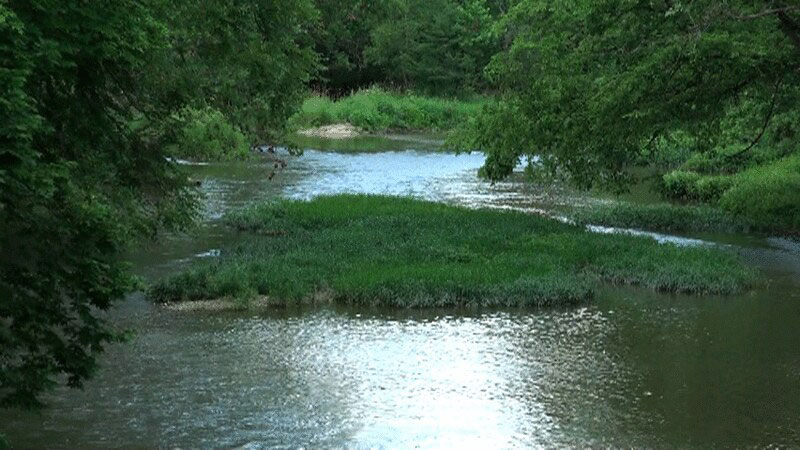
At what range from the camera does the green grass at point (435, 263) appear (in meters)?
18.5

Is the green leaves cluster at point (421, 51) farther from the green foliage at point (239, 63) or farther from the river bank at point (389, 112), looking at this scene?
the green foliage at point (239, 63)

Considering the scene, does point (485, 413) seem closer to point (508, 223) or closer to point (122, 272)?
point (122, 272)

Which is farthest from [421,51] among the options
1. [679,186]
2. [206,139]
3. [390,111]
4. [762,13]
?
[762,13]

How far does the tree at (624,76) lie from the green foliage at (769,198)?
209cm

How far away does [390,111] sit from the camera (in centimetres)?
6378

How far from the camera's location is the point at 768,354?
1614cm

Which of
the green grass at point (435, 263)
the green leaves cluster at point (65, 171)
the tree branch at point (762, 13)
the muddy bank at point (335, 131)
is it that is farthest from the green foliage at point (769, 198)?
the muddy bank at point (335, 131)

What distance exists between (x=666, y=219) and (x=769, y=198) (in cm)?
332

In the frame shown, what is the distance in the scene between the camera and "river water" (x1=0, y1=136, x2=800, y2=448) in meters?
12.0

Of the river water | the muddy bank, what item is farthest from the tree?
the muddy bank

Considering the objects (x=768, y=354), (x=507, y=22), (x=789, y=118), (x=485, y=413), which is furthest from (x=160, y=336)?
(x=789, y=118)

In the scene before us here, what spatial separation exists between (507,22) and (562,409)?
13.8m

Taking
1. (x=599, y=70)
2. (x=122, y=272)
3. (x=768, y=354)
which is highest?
(x=599, y=70)

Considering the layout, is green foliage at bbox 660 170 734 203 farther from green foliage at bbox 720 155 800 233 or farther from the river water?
the river water
